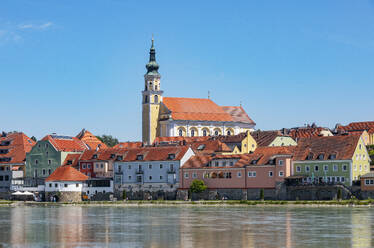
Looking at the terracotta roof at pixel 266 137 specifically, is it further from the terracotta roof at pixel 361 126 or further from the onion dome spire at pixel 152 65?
the onion dome spire at pixel 152 65

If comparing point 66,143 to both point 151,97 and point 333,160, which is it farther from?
point 333,160

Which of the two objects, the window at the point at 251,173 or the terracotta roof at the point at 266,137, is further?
the terracotta roof at the point at 266,137

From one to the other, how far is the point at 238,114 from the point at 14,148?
68389 millimetres

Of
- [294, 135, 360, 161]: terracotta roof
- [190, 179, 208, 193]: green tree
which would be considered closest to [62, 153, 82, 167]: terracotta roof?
[190, 179, 208, 193]: green tree

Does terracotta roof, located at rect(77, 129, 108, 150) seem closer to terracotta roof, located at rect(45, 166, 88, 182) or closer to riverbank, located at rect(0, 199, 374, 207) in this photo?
terracotta roof, located at rect(45, 166, 88, 182)

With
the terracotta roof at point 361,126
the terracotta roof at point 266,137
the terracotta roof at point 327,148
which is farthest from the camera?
the terracotta roof at point 361,126

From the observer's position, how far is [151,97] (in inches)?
7431

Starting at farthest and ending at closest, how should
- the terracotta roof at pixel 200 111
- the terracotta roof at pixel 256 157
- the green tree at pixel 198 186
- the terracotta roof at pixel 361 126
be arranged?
the terracotta roof at pixel 200 111 < the terracotta roof at pixel 361 126 < the green tree at pixel 198 186 < the terracotta roof at pixel 256 157

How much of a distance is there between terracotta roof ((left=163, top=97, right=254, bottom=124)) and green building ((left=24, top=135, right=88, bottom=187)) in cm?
4992

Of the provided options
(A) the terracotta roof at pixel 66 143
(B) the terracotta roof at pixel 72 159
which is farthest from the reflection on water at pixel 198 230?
(A) the terracotta roof at pixel 66 143

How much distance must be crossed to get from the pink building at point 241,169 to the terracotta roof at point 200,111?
6840 cm

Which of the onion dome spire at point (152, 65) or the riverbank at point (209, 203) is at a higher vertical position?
the onion dome spire at point (152, 65)

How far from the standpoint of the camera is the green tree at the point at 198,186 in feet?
364

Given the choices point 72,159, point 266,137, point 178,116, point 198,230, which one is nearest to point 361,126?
point 178,116
